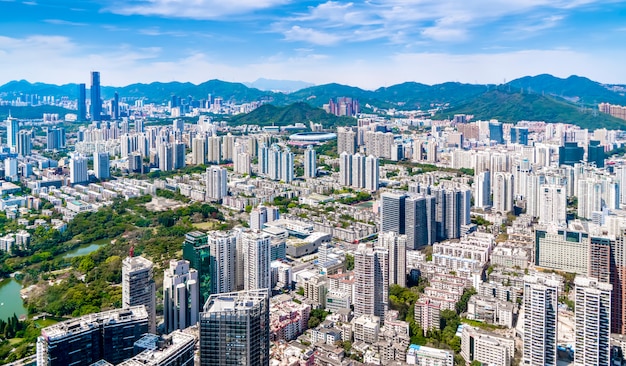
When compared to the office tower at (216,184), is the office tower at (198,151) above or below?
above

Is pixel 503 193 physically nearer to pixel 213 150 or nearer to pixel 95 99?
pixel 213 150

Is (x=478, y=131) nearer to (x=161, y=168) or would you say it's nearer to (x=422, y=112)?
(x=422, y=112)

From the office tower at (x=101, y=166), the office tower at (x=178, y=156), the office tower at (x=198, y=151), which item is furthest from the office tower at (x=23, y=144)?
the office tower at (x=198, y=151)

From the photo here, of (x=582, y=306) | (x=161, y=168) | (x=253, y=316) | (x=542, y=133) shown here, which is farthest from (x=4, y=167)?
(x=542, y=133)

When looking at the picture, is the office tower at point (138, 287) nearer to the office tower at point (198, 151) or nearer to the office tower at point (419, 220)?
the office tower at point (419, 220)

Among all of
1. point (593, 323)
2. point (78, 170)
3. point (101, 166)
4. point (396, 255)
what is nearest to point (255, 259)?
point (396, 255)

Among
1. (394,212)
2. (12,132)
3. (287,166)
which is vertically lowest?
(394,212)
